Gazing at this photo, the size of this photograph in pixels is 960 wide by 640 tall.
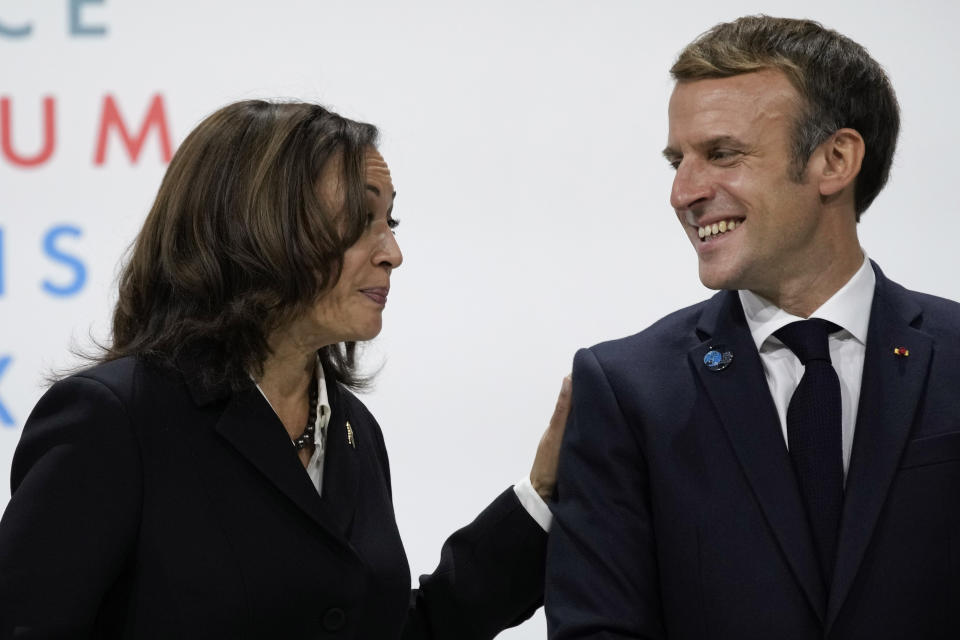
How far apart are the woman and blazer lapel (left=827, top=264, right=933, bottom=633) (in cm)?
55

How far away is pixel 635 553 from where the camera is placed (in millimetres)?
1899

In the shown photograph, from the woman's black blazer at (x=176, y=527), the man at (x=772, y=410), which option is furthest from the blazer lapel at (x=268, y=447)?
the man at (x=772, y=410)

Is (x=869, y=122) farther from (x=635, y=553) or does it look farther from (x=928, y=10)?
(x=928, y=10)

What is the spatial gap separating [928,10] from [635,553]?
1.83 metres

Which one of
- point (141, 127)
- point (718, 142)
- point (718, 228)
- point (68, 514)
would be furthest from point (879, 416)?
point (141, 127)

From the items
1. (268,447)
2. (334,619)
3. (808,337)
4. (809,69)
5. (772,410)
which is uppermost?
(809,69)

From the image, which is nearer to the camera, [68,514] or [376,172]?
[68,514]

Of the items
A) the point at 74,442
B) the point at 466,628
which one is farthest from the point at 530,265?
the point at 74,442

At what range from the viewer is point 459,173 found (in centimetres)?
309

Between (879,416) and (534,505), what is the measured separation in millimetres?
666

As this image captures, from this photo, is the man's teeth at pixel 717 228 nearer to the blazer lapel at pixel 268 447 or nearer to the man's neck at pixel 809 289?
the man's neck at pixel 809 289

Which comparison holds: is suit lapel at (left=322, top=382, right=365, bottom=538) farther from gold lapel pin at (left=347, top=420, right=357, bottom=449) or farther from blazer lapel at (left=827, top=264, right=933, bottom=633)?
blazer lapel at (left=827, top=264, right=933, bottom=633)

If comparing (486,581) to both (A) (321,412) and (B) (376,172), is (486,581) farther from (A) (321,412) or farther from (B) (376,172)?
(B) (376,172)

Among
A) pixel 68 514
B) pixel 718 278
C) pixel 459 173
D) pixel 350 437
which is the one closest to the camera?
pixel 68 514
